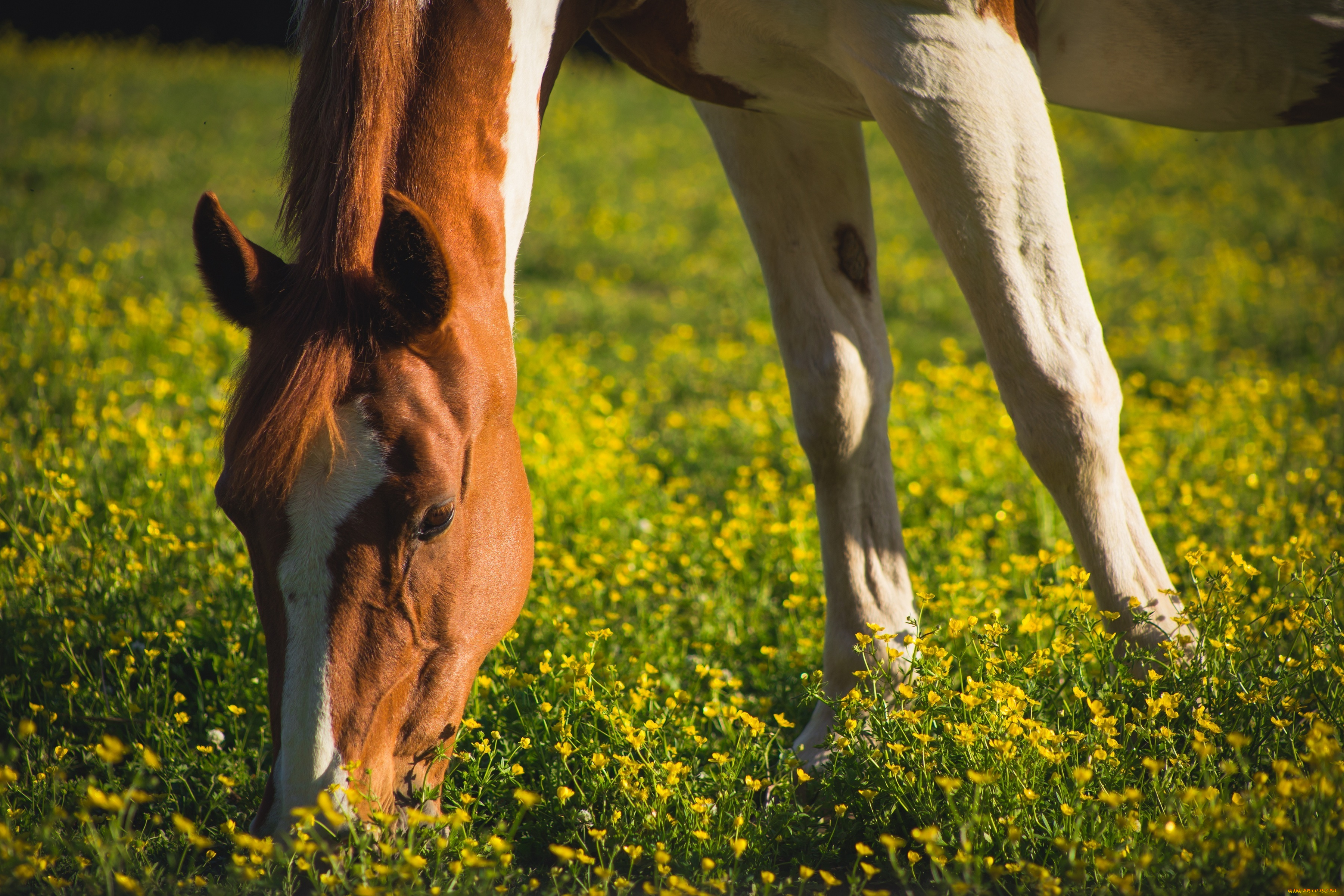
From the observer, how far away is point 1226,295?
644cm

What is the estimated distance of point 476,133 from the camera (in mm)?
1833

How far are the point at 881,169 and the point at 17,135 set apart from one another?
9240mm

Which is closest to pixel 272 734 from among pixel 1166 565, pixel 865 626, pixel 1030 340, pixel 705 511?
pixel 865 626

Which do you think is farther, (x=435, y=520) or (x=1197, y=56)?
(x=1197, y=56)

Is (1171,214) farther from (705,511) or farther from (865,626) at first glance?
(865,626)

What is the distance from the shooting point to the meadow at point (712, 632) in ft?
5.65

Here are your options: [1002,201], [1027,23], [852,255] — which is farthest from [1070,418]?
[1027,23]

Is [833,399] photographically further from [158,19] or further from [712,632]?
[158,19]

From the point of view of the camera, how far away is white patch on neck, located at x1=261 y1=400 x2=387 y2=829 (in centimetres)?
157

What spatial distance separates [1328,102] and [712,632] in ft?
7.49

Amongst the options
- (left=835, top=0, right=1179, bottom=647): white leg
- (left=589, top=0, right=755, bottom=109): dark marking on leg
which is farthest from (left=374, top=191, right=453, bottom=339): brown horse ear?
(left=835, top=0, right=1179, bottom=647): white leg

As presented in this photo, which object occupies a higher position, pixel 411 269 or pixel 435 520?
pixel 411 269

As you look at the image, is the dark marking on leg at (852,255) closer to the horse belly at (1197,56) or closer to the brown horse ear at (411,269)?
the horse belly at (1197,56)

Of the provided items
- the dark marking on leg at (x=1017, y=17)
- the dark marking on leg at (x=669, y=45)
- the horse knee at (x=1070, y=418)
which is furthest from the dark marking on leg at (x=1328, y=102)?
the dark marking on leg at (x=669, y=45)
